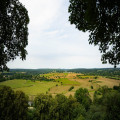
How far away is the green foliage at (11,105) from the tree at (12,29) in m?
16.2

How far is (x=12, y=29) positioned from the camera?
458 centimetres

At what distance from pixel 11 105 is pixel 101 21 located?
21076 mm

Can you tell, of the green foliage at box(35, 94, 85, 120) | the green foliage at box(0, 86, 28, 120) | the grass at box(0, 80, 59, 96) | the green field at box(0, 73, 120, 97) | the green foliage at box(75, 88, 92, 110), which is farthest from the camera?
the grass at box(0, 80, 59, 96)

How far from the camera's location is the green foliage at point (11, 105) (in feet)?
51.7

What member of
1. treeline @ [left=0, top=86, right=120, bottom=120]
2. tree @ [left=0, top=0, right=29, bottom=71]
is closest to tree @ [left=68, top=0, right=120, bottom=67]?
tree @ [left=0, top=0, right=29, bottom=71]

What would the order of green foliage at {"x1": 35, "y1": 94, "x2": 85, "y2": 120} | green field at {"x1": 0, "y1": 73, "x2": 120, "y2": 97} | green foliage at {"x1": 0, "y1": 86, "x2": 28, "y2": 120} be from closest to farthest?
green foliage at {"x1": 0, "y1": 86, "x2": 28, "y2": 120}, green foliage at {"x1": 35, "y1": 94, "x2": 85, "y2": 120}, green field at {"x1": 0, "y1": 73, "x2": 120, "y2": 97}

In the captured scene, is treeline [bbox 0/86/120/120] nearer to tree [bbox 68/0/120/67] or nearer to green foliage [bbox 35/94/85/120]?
green foliage [bbox 35/94/85/120]

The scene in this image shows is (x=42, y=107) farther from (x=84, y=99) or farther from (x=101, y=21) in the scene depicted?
(x=101, y=21)

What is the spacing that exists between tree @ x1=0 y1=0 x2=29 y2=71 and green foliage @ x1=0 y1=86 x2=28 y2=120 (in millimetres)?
16233

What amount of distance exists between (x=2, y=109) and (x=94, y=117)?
18265mm

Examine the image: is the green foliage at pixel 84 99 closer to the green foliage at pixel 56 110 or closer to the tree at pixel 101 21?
the green foliage at pixel 56 110

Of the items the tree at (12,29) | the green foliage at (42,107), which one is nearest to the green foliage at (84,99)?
the green foliage at (42,107)

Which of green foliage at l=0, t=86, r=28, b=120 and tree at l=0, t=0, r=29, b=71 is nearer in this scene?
tree at l=0, t=0, r=29, b=71

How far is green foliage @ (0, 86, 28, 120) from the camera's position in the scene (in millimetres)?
15755
